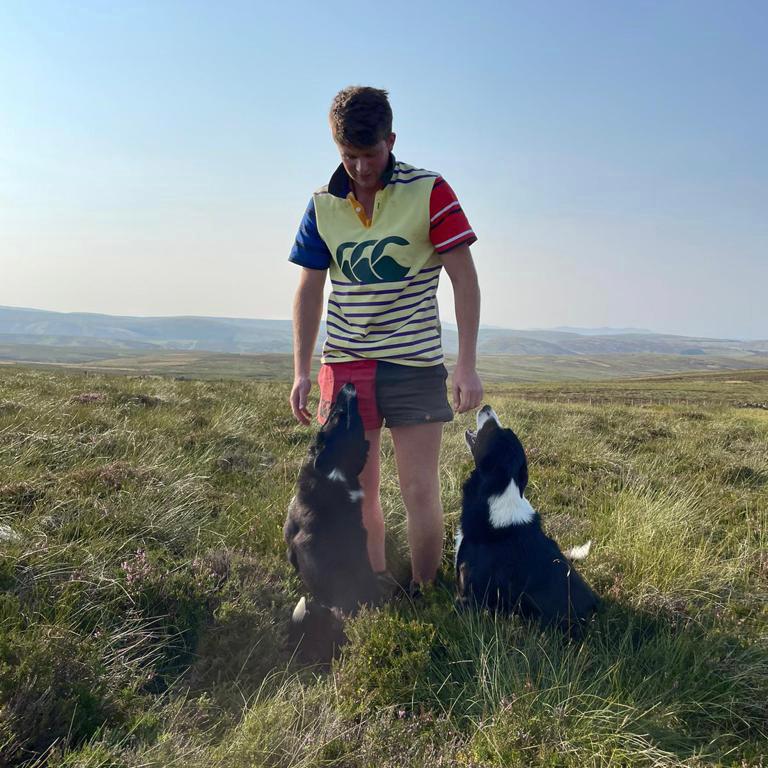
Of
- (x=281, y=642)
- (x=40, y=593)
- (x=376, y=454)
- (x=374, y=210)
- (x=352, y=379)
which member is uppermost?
(x=374, y=210)

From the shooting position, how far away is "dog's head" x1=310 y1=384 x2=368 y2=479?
134 inches

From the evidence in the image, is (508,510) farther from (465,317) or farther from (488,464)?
(465,317)

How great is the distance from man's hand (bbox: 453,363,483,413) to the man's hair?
52.9 inches

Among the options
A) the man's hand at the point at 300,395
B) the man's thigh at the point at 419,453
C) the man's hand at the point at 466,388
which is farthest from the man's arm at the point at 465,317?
the man's hand at the point at 300,395

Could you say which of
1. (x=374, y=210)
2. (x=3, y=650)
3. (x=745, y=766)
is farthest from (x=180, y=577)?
(x=745, y=766)

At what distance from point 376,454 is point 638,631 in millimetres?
1917

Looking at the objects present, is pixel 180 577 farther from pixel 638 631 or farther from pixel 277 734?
pixel 638 631

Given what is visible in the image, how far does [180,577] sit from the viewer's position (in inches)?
129

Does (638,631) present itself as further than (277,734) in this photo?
Yes

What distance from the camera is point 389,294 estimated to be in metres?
3.10

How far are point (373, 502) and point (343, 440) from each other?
1.82 ft

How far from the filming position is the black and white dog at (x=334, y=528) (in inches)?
130

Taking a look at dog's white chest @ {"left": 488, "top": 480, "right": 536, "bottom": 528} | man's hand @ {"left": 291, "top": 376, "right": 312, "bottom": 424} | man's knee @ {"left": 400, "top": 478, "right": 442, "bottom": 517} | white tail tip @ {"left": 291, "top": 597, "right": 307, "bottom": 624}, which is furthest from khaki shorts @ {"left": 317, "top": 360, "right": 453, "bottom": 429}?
white tail tip @ {"left": 291, "top": 597, "right": 307, "bottom": 624}

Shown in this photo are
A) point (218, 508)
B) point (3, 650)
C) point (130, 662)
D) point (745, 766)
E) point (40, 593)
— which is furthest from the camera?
point (218, 508)
